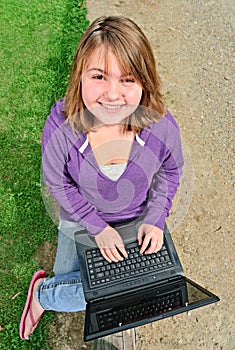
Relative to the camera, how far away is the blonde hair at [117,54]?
5.21 feet

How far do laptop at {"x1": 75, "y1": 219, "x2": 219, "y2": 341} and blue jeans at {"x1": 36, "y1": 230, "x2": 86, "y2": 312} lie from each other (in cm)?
12

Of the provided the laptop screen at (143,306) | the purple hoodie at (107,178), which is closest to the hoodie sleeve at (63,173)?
the purple hoodie at (107,178)

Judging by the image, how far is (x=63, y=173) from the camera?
196 centimetres

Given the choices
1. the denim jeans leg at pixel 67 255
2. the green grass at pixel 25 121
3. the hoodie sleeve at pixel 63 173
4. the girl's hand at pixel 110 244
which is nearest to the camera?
the hoodie sleeve at pixel 63 173

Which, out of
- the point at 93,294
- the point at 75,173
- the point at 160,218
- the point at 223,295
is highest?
the point at 75,173

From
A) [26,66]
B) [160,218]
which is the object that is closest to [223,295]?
[160,218]

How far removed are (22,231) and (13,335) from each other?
0.60m

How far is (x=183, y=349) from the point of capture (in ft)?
7.59

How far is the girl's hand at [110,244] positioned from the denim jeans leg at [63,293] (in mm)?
208

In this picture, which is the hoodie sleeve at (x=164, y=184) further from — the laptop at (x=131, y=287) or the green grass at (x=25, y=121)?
the green grass at (x=25, y=121)

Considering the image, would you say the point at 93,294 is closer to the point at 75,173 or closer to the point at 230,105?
the point at 75,173

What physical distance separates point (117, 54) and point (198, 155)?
62.7 inches

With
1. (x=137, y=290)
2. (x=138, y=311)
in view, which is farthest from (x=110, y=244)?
(x=138, y=311)

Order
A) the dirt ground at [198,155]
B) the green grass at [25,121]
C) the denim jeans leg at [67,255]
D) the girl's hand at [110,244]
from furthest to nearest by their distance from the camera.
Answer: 1. the green grass at [25,121]
2. the dirt ground at [198,155]
3. the denim jeans leg at [67,255]
4. the girl's hand at [110,244]
